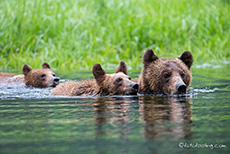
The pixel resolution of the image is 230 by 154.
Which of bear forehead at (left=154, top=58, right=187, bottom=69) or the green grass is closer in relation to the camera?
bear forehead at (left=154, top=58, right=187, bottom=69)

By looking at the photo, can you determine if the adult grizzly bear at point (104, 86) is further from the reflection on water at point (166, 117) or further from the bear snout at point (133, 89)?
the reflection on water at point (166, 117)

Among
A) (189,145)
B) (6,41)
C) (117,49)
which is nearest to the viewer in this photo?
(189,145)

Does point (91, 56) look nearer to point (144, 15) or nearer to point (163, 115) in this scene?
Result: point (144, 15)

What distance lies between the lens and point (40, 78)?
11406 millimetres

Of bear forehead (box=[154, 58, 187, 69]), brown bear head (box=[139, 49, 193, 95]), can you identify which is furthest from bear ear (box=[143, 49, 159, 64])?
bear forehead (box=[154, 58, 187, 69])

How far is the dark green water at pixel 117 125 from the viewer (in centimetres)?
370

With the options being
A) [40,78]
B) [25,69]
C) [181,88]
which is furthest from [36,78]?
[181,88]

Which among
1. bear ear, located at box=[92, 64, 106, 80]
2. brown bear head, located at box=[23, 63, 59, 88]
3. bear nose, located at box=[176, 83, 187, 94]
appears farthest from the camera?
brown bear head, located at box=[23, 63, 59, 88]

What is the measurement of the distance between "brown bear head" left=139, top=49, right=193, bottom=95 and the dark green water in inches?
13.2

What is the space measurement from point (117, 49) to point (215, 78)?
246 inches

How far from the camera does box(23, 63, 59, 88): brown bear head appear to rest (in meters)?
11.2

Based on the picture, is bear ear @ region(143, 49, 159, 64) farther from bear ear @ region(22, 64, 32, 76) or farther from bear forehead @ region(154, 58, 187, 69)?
bear ear @ region(22, 64, 32, 76)

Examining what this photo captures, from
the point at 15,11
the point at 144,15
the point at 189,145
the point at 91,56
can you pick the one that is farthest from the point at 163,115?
the point at 144,15

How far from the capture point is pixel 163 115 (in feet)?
17.2
